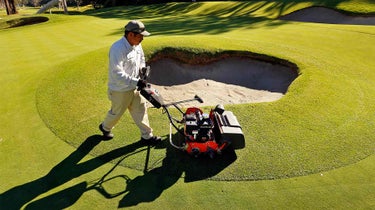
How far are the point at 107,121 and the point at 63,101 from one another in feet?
8.94

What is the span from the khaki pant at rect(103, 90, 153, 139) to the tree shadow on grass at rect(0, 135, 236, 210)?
453mm

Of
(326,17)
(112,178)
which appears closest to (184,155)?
(112,178)

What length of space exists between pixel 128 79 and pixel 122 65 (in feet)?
0.94

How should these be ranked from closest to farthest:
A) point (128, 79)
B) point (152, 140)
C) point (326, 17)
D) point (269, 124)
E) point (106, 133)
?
1. point (128, 79)
2. point (152, 140)
3. point (106, 133)
4. point (269, 124)
5. point (326, 17)

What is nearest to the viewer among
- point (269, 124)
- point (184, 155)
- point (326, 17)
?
point (184, 155)

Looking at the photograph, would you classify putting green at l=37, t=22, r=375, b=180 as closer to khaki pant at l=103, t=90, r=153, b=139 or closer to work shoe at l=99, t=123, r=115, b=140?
work shoe at l=99, t=123, r=115, b=140

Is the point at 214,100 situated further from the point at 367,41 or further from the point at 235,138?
the point at 367,41

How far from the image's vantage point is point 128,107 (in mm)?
6094

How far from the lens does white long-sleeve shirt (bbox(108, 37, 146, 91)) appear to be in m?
5.28

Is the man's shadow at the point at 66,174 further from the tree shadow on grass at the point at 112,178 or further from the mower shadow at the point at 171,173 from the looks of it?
the mower shadow at the point at 171,173

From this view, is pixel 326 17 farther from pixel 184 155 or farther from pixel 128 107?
pixel 128 107

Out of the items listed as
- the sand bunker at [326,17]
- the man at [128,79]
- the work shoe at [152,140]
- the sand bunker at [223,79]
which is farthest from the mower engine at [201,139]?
the sand bunker at [326,17]

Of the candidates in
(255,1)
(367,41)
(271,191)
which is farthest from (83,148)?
(255,1)

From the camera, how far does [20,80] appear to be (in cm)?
998
